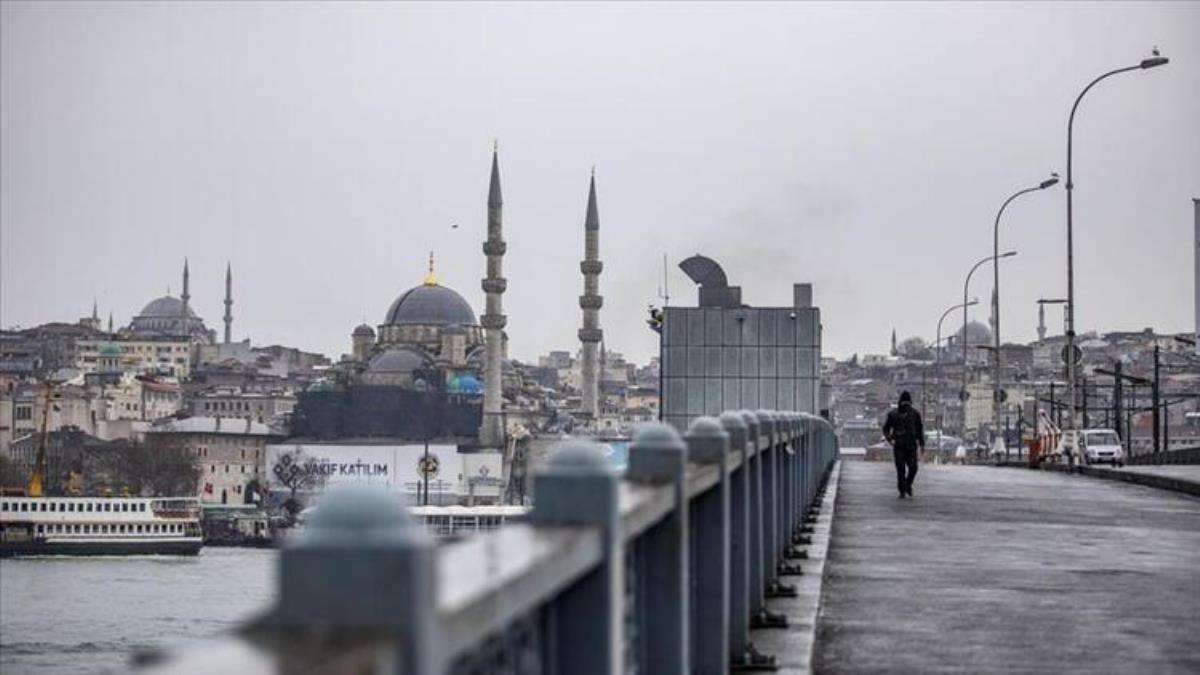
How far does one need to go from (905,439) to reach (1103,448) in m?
29.4

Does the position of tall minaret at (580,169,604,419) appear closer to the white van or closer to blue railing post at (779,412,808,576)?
the white van

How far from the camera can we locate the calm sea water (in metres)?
55.1

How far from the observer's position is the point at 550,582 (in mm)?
3320

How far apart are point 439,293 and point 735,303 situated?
5448 inches

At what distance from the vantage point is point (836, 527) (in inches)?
617

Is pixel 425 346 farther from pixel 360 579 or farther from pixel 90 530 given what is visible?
pixel 360 579

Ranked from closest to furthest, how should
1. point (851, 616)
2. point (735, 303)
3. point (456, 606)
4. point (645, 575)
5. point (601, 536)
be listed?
point (456, 606)
point (601, 536)
point (645, 575)
point (851, 616)
point (735, 303)

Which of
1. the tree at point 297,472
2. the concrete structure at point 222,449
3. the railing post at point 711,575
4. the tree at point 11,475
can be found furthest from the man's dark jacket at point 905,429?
the concrete structure at point 222,449

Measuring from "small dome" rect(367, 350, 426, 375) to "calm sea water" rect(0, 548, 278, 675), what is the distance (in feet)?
201

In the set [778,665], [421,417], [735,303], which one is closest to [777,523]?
[778,665]

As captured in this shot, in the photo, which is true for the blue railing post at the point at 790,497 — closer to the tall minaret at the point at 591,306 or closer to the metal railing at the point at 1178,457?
the metal railing at the point at 1178,457

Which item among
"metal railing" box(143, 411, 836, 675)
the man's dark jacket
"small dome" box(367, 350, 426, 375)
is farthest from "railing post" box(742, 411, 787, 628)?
"small dome" box(367, 350, 426, 375)

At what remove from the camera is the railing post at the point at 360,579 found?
2.26m

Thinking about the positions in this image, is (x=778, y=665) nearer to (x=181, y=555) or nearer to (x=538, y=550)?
(x=538, y=550)
